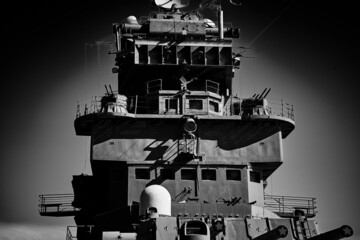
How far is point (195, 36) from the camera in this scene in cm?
3009

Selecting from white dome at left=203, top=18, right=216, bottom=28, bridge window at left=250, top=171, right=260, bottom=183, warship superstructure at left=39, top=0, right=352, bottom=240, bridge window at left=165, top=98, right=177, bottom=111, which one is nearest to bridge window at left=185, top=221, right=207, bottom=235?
warship superstructure at left=39, top=0, right=352, bottom=240

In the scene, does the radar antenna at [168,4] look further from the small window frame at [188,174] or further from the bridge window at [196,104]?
the small window frame at [188,174]

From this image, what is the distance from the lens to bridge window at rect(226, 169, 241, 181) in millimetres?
25844

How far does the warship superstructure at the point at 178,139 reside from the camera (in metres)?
23.7

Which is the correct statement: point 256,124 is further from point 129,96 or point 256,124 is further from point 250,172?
point 129,96

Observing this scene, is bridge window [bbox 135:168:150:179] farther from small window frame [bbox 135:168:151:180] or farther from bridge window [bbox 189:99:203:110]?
bridge window [bbox 189:99:203:110]

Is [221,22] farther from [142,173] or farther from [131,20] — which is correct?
[142,173]

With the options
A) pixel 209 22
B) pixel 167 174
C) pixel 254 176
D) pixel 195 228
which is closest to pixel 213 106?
pixel 254 176

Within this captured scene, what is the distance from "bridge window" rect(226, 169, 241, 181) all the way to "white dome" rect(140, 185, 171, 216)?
186 inches

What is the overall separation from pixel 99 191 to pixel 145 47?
21.6 ft

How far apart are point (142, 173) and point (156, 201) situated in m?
4.28

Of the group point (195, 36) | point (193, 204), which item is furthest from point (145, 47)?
point (193, 204)

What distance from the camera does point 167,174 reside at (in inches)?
1016

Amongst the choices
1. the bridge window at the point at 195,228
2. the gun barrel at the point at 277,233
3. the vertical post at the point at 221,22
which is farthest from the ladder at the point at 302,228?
the vertical post at the point at 221,22
